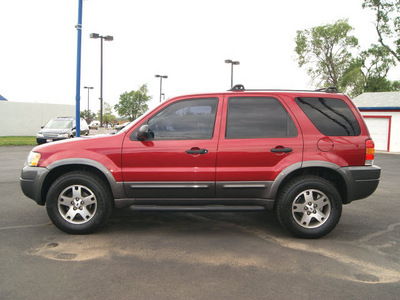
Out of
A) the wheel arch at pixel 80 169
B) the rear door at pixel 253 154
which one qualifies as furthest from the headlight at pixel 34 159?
the rear door at pixel 253 154

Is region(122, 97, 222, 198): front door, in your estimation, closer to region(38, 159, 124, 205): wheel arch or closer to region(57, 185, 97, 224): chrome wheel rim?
region(38, 159, 124, 205): wheel arch

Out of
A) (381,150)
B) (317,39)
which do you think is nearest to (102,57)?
(381,150)

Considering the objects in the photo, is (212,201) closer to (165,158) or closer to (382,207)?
(165,158)

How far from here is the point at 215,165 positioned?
4.43 m

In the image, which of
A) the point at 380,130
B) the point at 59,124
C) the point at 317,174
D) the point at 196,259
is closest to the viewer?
the point at 196,259

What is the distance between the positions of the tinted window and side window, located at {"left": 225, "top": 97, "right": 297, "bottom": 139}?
304 millimetres

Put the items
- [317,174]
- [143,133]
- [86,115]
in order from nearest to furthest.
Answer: [143,133] < [317,174] < [86,115]

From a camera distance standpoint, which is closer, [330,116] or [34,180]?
[34,180]

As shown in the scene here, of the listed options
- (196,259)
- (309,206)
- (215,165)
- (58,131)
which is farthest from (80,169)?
(58,131)

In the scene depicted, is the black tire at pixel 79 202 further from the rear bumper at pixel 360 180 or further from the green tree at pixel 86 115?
the green tree at pixel 86 115

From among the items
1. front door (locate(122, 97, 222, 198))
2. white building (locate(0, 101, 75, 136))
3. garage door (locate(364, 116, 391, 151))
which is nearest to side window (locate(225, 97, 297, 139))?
front door (locate(122, 97, 222, 198))

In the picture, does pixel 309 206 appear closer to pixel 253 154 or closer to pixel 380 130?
pixel 253 154

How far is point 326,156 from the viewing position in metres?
4.47

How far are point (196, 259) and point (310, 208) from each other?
66.4 inches
